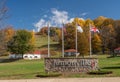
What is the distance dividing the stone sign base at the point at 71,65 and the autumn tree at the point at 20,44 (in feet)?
253

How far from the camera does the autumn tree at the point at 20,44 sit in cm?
10931

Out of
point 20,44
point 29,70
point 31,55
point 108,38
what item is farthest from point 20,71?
point 108,38

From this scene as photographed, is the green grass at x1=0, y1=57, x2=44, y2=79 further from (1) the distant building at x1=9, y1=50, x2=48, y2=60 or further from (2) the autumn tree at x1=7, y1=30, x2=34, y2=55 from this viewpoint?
(1) the distant building at x1=9, y1=50, x2=48, y2=60

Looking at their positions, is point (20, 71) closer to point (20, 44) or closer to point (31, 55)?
point (20, 44)

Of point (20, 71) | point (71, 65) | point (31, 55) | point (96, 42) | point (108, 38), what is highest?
point (108, 38)

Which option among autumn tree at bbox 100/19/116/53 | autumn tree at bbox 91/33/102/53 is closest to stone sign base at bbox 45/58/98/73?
autumn tree at bbox 91/33/102/53

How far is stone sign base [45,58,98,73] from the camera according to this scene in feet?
106

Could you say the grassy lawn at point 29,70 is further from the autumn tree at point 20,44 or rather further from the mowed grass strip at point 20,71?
the autumn tree at point 20,44

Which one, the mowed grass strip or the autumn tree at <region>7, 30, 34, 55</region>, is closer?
the mowed grass strip

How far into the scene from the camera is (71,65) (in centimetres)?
3234

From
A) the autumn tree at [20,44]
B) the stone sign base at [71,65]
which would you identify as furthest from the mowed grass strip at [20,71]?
the autumn tree at [20,44]

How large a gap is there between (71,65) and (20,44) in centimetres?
7845

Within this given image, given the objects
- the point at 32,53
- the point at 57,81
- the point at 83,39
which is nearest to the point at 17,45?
the point at 32,53

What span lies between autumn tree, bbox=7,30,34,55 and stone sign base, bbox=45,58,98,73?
7699 centimetres
